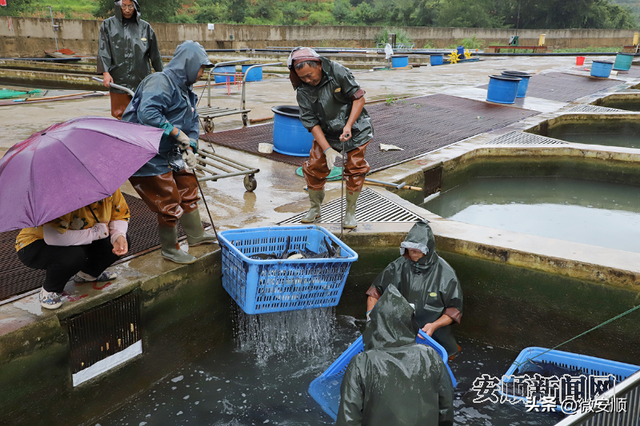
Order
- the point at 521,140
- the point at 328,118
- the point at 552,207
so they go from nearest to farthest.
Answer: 1. the point at 328,118
2. the point at 552,207
3. the point at 521,140

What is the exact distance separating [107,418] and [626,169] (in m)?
7.86

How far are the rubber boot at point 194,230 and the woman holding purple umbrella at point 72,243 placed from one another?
79cm

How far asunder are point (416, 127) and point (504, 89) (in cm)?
369

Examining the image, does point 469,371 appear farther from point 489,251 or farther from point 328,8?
point 328,8

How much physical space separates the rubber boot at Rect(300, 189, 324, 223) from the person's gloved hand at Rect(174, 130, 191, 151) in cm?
153

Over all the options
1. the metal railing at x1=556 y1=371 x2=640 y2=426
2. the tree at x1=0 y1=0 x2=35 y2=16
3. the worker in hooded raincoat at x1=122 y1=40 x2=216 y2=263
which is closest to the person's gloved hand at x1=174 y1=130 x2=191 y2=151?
the worker in hooded raincoat at x1=122 y1=40 x2=216 y2=263

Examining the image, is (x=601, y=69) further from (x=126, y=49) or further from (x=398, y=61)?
(x=126, y=49)

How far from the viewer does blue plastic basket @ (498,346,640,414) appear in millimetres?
3711

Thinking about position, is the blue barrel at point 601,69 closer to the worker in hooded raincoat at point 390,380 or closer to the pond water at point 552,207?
the pond water at point 552,207

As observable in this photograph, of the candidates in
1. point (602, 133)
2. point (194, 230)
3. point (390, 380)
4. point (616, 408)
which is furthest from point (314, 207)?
point (602, 133)

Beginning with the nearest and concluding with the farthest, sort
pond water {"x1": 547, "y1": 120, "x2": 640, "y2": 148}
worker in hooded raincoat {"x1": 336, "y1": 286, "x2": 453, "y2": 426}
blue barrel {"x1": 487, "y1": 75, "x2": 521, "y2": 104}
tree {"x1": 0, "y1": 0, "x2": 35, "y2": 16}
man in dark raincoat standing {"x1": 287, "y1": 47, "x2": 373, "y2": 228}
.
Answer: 1. worker in hooded raincoat {"x1": 336, "y1": 286, "x2": 453, "y2": 426}
2. man in dark raincoat standing {"x1": 287, "y1": 47, "x2": 373, "y2": 228}
3. pond water {"x1": 547, "y1": 120, "x2": 640, "y2": 148}
4. blue barrel {"x1": 487, "y1": 75, "x2": 521, "y2": 104}
5. tree {"x1": 0, "y1": 0, "x2": 35, "y2": 16}

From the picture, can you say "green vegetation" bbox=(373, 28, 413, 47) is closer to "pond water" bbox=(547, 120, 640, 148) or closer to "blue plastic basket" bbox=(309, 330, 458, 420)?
"pond water" bbox=(547, 120, 640, 148)

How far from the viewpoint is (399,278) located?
3775 mm

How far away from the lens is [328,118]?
4508 mm
